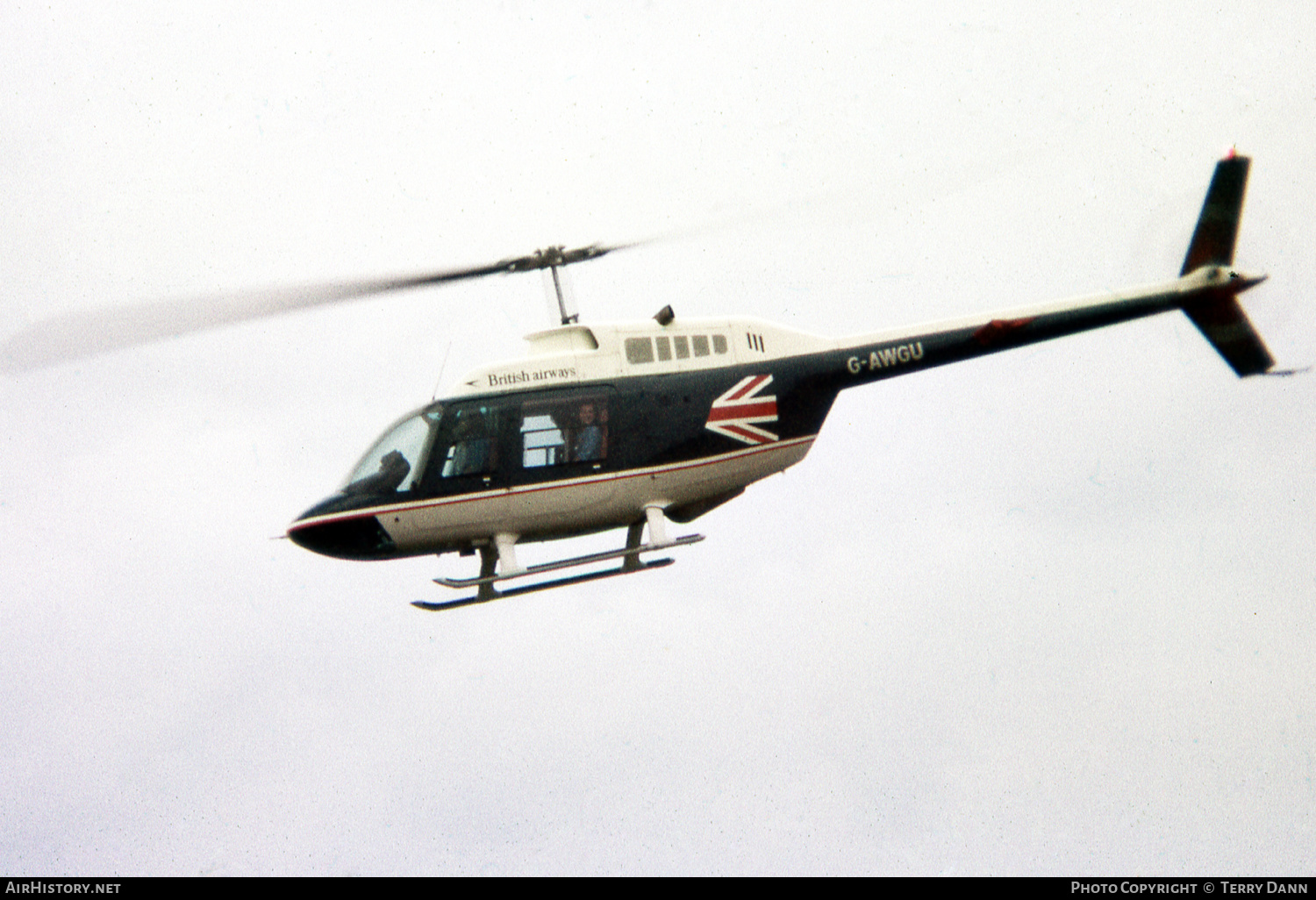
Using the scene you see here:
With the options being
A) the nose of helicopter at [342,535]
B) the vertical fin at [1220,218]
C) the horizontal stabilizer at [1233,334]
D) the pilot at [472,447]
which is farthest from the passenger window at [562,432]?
the vertical fin at [1220,218]

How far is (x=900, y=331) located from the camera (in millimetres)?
19859

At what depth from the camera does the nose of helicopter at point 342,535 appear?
18266 millimetres

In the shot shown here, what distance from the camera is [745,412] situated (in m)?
19.3

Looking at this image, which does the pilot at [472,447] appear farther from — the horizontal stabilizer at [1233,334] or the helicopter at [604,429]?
the horizontal stabilizer at [1233,334]

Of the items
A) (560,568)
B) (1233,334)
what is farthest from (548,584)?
(1233,334)

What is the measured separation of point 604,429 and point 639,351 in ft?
4.79

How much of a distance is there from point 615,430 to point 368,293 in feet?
14.2

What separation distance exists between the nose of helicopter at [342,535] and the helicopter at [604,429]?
0.03 meters

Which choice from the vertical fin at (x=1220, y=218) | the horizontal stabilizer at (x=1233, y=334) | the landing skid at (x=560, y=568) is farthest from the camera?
the vertical fin at (x=1220, y=218)

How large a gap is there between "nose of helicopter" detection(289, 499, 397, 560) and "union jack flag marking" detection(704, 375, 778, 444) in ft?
17.9

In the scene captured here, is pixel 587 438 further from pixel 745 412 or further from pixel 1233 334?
pixel 1233 334

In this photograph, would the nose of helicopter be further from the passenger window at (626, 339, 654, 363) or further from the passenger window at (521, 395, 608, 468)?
the passenger window at (626, 339, 654, 363)
